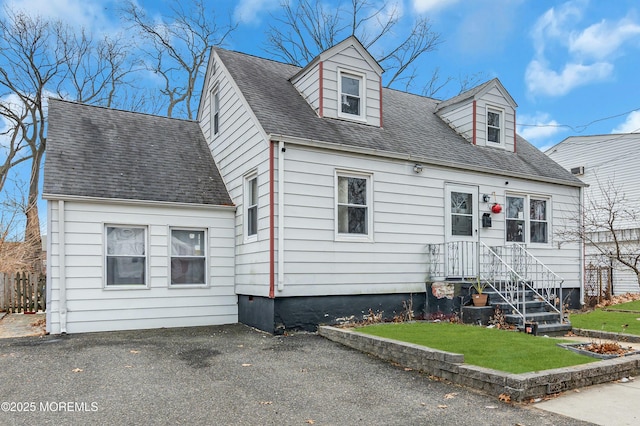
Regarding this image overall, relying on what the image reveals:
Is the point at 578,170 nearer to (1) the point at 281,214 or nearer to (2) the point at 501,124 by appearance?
(2) the point at 501,124

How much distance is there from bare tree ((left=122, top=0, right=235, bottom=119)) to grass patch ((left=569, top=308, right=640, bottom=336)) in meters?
19.2


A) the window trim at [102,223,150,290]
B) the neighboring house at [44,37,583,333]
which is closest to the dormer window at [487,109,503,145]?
the neighboring house at [44,37,583,333]

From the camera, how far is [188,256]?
31.7ft

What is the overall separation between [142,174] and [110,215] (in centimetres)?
124

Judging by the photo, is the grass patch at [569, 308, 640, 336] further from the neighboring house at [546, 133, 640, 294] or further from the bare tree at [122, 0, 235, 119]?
the bare tree at [122, 0, 235, 119]

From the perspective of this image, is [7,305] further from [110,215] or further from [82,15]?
[82,15]

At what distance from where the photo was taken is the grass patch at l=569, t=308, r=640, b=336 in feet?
28.2

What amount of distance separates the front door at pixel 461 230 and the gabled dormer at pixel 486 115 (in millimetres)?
2025

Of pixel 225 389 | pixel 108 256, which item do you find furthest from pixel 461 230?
pixel 108 256

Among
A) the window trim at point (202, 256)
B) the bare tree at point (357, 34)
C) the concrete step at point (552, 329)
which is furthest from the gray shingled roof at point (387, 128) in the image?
the bare tree at point (357, 34)

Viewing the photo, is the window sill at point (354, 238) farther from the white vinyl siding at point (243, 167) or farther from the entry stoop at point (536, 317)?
the entry stoop at point (536, 317)

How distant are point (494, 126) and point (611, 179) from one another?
11.0 m

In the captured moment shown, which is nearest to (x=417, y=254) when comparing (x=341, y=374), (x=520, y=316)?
(x=520, y=316)

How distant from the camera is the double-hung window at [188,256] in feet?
31.4
